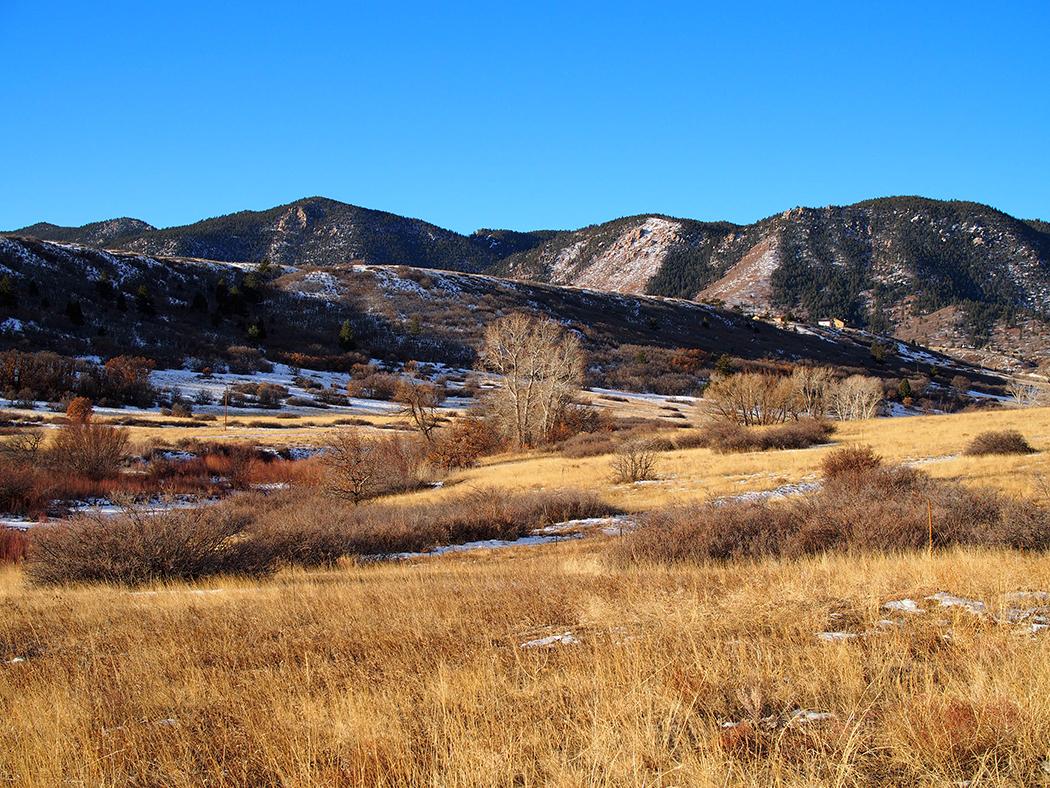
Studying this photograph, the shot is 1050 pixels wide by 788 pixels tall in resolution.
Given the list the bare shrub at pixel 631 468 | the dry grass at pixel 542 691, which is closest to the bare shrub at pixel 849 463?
the bare shrub at pixel 631 468

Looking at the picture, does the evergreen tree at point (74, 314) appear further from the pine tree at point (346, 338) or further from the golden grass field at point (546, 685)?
the golden grass field at point (546, 685)

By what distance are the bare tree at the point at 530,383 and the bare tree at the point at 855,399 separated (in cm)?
2735

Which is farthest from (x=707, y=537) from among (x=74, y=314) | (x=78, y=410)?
(x=74, y=314)

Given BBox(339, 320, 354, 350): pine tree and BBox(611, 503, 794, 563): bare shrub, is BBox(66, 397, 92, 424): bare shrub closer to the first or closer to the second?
BBox(611, 503, 794, 563): bare shrub

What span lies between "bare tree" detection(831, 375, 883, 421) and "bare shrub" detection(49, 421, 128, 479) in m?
54.3

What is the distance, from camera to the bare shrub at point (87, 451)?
2877cm

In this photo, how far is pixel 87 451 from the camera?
2953 centimetres

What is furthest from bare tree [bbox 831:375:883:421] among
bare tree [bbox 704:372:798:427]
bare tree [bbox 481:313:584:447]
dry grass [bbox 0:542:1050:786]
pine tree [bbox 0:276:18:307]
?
pine tree [bbox 0:276:18:307]

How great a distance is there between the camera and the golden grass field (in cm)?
317

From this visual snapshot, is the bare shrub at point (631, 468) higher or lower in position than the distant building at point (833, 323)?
lower

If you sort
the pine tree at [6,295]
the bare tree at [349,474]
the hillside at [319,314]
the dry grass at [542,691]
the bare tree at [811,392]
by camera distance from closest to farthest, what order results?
1. the dry grass at [542,691]
2. the bare tree at [349,474]
3. the bare tree at [811,392]
4. the pine tree at [6,295]
5. the hillside at [319,314]

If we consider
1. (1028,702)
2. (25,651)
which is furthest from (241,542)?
(1028,702)

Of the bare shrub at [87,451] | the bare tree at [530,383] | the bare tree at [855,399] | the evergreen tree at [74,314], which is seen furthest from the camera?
the evergreen tree at [74,314]

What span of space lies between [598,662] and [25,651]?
5.12 m
